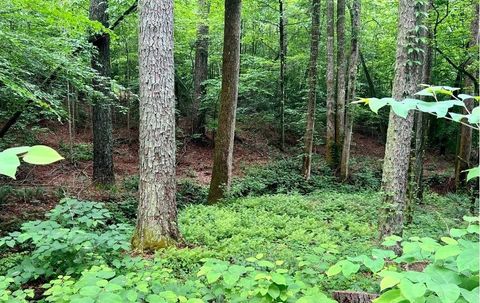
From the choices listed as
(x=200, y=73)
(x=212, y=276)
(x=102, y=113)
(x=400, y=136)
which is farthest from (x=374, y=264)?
(x=200, y=73)

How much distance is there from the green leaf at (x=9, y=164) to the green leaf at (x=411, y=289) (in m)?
1.27

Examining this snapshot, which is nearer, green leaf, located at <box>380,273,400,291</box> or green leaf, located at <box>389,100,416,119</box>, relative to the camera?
green leaf, located at <box>389,100,416,119</box>

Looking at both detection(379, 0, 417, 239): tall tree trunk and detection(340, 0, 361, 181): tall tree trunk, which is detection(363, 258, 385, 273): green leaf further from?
detection(340, 0, 361, 181): tall tree trunk

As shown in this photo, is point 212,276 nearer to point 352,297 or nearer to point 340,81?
point 352,297

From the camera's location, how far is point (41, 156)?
3.03ft

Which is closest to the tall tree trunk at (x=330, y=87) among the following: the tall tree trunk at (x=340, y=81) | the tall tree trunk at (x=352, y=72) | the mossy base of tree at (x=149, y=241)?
the tall tree trunk at (x=340, y=81)

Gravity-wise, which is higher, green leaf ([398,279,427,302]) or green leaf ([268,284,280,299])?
green leaf ([398,279,427,302])

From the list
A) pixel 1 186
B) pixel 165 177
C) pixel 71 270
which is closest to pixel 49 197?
pixel 1 186

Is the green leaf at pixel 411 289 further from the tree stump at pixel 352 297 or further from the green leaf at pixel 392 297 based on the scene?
the tree stump at pixel 352 297

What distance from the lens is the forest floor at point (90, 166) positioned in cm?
912

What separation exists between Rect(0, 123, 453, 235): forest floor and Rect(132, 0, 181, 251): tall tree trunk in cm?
311

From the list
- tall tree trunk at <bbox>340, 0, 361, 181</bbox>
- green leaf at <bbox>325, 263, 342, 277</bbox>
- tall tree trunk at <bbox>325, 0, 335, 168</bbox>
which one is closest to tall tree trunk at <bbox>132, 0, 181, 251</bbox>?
green leaf at <bbox>325, 263, 342, 277</bbox>

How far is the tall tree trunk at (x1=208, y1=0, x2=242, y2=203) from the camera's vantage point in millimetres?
8508

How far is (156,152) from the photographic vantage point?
529cm
